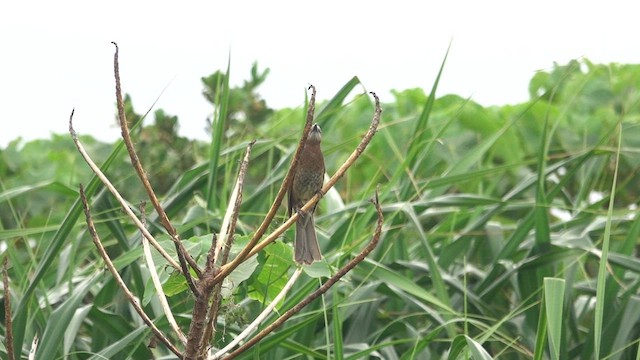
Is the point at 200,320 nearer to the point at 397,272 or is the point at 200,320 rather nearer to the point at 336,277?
the point at 336,277

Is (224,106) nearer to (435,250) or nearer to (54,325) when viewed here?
(54,325)

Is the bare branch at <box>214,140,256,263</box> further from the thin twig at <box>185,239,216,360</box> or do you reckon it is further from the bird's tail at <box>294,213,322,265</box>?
the bird's tail at <box>294,213,322,265</box>

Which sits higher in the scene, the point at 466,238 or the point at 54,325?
the point at 54,325

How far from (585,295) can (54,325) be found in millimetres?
1834

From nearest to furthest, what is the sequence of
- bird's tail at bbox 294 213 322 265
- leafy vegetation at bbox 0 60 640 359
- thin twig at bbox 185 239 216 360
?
1. thin twig at bbox 185 239 216 360
2. bird's tail at bbox 294 213 322 265
3. leafy vegetation at bbox 0 60 640 359

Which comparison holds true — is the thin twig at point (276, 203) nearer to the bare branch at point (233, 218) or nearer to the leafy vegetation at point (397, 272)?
the bare branch at point (233, 218)

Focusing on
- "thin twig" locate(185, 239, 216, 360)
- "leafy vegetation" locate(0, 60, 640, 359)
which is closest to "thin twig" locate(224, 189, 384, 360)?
"thin twig" locate(185, 239, 216, 360)

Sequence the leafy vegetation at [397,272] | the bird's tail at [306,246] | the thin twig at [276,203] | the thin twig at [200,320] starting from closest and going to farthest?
the thin twig at [276,203], the thin twig at [200,320], the bird's tail at [306,246], the leafy vegetation at [397,272]

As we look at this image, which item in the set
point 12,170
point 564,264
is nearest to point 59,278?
point 564,264

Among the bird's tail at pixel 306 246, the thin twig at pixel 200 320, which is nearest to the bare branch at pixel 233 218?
the thin twig at pixel 200 320

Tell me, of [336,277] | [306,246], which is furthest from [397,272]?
[336,277]

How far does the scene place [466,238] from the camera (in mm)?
3512

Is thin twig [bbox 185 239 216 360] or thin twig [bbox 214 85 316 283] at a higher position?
thin twig [bbox 214 85 316 283]

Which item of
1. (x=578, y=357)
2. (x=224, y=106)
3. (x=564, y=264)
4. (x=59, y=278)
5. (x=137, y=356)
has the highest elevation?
(x=224, y=106)
